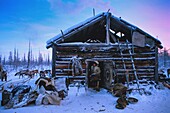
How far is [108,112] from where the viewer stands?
6035 mm

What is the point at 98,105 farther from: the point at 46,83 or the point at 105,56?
the point at 105,56

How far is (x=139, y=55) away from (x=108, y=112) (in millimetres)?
6091

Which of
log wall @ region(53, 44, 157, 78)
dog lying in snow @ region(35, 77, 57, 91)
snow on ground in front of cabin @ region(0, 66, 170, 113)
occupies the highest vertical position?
log wall @ region(53, 44, 157, 78)

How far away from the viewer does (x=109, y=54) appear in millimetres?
10445

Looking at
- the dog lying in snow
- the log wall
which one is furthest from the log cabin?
the dog lying in snow

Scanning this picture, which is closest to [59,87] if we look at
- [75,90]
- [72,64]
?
[75,90]

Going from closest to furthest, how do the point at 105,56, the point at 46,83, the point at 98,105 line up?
1. the point at 98,105
2. the point at 46,83
3. the point at 105,56

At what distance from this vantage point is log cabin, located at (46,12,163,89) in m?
9.98

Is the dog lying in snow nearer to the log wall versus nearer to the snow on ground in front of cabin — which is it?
the snow on ground in front of cabin

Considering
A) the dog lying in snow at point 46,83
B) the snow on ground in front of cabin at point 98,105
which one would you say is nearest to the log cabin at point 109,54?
the dog lying in snow at point 46,83

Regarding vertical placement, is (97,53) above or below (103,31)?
below

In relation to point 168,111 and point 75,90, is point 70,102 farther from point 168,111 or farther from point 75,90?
point 168,111

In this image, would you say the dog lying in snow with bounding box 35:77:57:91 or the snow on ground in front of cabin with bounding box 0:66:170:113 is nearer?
the snow on ground in front of cabin with bounding box 0:66:170:113

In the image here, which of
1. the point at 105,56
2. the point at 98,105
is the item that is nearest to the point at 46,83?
the point at 98,105
